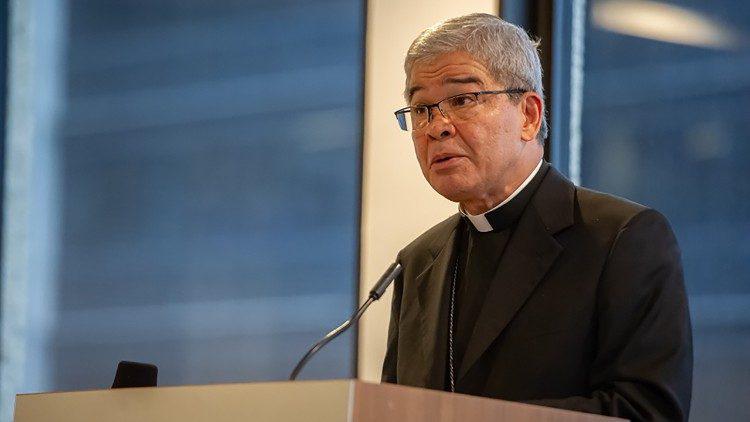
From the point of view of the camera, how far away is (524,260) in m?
2.45

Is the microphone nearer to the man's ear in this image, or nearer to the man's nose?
the man's nose

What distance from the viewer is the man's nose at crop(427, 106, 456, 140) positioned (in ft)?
8.32

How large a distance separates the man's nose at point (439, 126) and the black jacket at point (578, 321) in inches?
8.8

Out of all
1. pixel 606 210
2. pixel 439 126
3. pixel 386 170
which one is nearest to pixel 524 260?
pixel 606 210

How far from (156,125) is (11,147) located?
540 millimetres

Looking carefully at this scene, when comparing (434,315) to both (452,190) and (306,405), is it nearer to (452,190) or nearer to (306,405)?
(452,190)

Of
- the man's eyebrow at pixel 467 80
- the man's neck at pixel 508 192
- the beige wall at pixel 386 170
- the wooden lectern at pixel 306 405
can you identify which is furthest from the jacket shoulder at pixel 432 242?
the wooden lectern at pixel 306 405

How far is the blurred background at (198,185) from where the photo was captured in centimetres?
388

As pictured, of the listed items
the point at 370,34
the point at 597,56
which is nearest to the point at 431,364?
the point at 597,56

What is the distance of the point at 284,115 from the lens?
425 centimetres

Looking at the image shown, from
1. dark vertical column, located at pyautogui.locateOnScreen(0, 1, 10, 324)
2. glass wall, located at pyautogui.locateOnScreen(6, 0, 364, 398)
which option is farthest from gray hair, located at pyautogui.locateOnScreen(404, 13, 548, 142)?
dark vertical column, located at pyautogui.locateOnScreen(0, 1, 10, 324)

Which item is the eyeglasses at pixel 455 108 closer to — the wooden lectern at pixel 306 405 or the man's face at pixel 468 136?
the man's face at pixel 468 136

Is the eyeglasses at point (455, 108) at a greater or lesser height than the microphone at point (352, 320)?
greater

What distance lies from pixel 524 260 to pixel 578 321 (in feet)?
0.66
